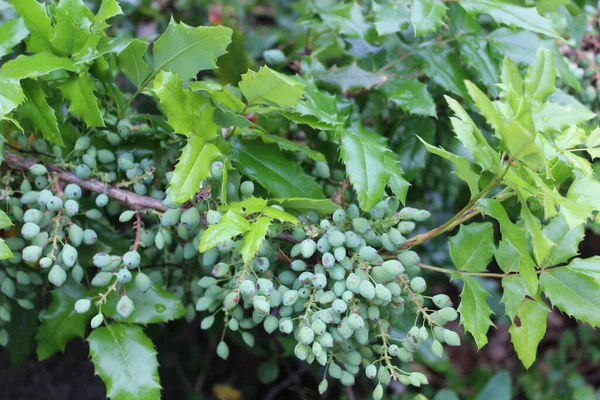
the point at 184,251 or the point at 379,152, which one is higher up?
the point at 379,152

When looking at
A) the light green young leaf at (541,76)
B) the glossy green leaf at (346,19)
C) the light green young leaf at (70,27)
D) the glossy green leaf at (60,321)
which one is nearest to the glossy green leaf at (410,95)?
the glossy green leaf at (346,19)

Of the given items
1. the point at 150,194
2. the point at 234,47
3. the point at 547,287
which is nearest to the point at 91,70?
the point at 150,194

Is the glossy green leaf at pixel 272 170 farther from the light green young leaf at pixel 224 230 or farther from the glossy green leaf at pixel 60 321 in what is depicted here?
the glossy green leaf at pixel 60 321

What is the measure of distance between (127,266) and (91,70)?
1.05ft

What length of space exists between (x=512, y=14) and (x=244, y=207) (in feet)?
1.97

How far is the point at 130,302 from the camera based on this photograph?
2.68 ft

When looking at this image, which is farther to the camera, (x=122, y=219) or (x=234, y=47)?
(x=234, y=47)

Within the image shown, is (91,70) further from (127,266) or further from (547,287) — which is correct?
(547,287)

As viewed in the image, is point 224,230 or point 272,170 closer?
point 224,230

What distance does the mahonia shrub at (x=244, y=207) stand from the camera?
74 centimetres

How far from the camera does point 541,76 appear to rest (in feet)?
2.59

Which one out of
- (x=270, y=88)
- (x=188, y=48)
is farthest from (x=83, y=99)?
(x=270, y=88)

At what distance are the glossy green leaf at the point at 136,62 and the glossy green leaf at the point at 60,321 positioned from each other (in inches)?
14.5

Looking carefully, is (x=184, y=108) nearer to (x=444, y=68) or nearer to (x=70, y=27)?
(x=70, y=27)
